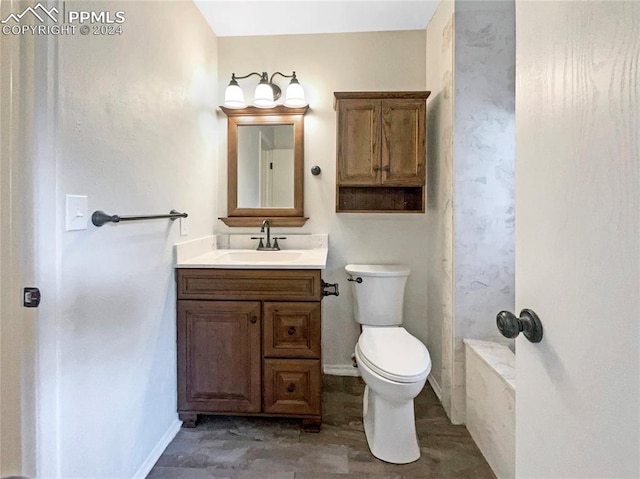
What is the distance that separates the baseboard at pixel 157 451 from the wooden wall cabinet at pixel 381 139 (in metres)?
1.63

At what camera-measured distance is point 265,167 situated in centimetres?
242

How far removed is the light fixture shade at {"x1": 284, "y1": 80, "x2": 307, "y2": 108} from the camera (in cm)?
228

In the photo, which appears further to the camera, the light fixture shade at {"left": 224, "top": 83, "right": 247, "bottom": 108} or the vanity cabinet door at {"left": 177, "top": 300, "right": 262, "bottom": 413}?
the light fixture shade at {"left": 224, "top": 83, "right": 247, "bottom": 108}

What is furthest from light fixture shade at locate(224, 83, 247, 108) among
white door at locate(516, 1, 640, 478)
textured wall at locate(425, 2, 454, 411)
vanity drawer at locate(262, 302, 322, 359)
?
white door at locate(516, 1, 640, 478)

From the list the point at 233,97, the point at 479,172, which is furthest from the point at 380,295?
the point at 233,97

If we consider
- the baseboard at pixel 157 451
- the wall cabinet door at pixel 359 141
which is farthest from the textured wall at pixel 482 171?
the baseboard at pixel 157 451

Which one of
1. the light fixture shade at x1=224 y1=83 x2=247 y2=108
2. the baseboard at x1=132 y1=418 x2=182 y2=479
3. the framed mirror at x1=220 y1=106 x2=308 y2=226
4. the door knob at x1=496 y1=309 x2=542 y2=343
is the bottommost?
the baseboard at x1=132 y1=418 x2=182 y2=479

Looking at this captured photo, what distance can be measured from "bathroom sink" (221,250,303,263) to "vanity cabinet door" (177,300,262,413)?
20.6 inches

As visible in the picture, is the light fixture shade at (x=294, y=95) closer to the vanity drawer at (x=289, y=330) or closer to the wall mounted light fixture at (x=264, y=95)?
the wall mounted light fixture at (x=264, y=95)

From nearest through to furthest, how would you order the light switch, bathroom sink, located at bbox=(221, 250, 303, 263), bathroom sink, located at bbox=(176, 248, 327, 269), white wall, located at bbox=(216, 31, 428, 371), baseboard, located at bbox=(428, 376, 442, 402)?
the light switch < bathroom sink, located at bbox=(176, 248, 327, 269) < baseboard, located at bbox=(428, 376, 442, 402) < bathroom sink, located at bbox=(221, 250, 303, 263) < white wall, located at bbox=(216, 31, 428, 371)

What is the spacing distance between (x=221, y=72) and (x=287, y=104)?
1.89ft

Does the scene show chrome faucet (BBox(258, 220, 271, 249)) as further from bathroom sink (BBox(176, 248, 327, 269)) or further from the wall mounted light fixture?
the wall mounted light fixture

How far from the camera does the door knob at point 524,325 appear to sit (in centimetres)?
64

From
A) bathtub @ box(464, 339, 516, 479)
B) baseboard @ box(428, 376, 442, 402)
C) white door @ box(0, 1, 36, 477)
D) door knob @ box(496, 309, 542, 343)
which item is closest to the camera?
door knob @ box(496, 309, 542, 343)
